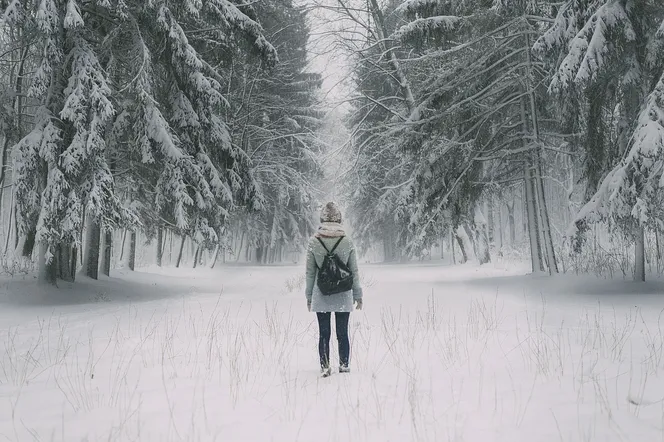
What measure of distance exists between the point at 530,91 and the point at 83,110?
10.5 metres

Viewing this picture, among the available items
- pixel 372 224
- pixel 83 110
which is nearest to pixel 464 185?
pixel 83 110

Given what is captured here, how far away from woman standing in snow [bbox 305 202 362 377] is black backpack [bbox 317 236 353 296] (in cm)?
4

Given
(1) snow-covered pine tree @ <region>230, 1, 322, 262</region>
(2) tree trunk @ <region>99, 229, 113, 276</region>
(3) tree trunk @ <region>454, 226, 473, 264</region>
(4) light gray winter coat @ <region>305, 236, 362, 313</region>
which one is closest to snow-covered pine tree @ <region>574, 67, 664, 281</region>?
(4) light gray winter coat @ <region>305, 236, 362, 313</region>

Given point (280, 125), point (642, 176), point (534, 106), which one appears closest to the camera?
point (642, 176)

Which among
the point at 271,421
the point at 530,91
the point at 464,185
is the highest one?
the point at 530,91

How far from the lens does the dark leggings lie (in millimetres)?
4633

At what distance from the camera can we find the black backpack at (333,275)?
4594 mm

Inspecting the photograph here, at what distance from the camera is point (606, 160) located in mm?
9977

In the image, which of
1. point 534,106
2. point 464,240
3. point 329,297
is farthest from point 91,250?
point 464,240

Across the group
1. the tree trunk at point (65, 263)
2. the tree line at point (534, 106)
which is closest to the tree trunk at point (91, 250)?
the tree trunk at point (65, 263)

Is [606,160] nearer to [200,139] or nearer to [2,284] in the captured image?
[200,139]

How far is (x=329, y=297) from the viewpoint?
15.2 feet

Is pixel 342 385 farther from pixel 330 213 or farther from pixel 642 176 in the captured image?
pixel 642 176

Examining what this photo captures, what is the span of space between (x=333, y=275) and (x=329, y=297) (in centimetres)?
23
